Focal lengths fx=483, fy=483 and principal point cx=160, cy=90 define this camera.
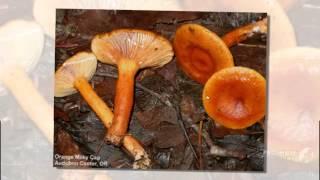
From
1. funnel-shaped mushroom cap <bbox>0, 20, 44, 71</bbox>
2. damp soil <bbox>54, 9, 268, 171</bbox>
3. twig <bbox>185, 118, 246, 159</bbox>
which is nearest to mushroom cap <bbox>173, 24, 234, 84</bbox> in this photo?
damp soil <bbox>54, 9, 268, 171</bbox>

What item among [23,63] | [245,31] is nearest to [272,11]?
[245,31]

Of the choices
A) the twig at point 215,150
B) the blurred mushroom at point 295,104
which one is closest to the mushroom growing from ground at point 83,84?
the twig at point 215,150

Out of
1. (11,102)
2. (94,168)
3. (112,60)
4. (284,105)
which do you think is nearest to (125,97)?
(112,60)

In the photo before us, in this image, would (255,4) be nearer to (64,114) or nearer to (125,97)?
(125,97)

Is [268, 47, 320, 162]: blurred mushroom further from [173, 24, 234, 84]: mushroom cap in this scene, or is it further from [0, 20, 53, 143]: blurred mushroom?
[0, 20, 53, 143]: blurred mushroom

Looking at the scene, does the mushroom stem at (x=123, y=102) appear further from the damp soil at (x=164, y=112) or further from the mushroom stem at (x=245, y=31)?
the mushroom stem at (x=245, y=31)

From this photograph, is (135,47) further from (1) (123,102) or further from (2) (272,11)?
(2) (272,11)
